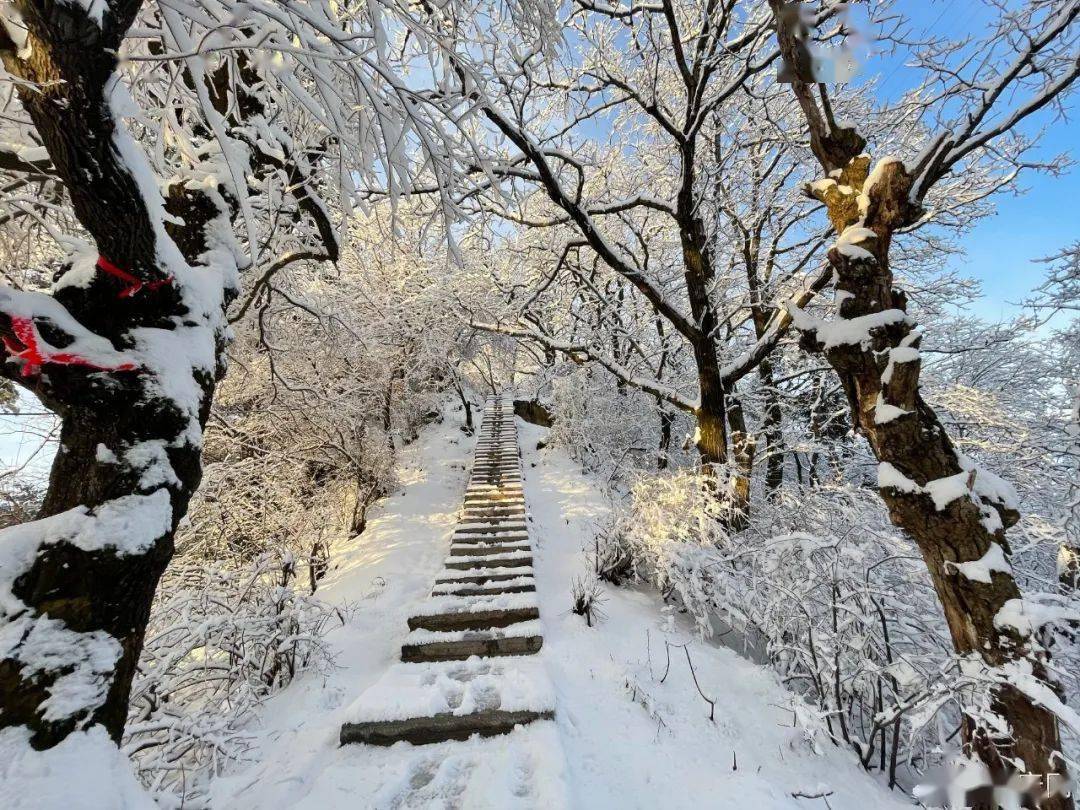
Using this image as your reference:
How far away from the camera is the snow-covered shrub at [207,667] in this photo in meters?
2.09

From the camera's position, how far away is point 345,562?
6094 mm

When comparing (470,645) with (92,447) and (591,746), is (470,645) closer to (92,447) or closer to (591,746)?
(591,746)

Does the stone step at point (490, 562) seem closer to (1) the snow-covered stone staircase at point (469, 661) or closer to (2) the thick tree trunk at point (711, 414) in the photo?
(1) the snow-covered stone staircase at point (469, 661)

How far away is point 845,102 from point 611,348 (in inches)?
232

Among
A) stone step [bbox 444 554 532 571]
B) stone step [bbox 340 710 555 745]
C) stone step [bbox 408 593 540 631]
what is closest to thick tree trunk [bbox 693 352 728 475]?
stone step [bbox 444 554 532 571]

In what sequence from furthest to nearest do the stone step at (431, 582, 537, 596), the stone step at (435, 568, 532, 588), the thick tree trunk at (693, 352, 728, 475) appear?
the thick tree trunk at (693, 352, 728, 475) → the stone step at (435, 568, 532, 588) → the stone step at (431, 582, 537, 596)

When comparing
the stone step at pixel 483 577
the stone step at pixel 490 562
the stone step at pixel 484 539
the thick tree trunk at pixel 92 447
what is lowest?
the stone step at pixel 483 577

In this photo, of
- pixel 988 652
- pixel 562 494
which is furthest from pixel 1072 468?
pixel 562 494

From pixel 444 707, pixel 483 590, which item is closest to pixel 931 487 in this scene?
pixel 444 707

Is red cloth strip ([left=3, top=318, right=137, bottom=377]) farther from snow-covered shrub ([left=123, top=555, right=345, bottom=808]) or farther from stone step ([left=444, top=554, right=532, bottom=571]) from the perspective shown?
stone step ([left=444, top=554, right=532, bottom=571])

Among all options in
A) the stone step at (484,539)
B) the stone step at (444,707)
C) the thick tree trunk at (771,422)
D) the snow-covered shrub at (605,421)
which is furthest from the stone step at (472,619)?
the snow-covered shrub at (605,421)

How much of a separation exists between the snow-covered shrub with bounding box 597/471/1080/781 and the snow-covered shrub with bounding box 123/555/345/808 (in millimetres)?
3429

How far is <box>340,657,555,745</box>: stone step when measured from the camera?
2.50m

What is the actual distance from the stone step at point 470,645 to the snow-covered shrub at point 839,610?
159 centimetres
